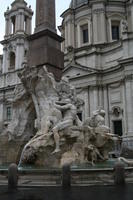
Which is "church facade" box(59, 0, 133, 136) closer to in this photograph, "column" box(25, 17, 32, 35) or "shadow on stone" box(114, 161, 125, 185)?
"column" box(25, 17, 32, 35)

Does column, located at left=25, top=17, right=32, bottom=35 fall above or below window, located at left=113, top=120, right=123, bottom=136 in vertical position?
above

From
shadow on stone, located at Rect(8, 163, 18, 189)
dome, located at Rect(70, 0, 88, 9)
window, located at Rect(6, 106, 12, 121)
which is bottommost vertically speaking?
shadow on stone, located at Rect(8, 163, 18, 189)

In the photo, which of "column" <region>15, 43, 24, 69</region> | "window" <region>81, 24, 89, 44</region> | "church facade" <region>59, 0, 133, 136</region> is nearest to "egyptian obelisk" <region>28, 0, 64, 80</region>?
"church facade" <region>59, 0, 133, 136</region>

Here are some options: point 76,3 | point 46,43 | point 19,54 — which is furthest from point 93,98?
point 46,43

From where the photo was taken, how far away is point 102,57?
109 feet

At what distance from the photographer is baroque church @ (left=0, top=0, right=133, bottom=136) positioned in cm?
2941

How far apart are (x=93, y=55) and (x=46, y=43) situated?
22226 millimetres

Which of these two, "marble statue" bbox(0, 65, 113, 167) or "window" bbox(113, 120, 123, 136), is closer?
"marble statue" bbox(0, 65, 113, 167)

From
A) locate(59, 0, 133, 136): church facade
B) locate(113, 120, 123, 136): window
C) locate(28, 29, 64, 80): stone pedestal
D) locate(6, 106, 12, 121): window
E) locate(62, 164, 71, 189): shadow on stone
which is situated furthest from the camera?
locate(6, 106, 12, 121): window

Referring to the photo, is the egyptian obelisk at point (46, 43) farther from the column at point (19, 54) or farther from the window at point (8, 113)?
the column at point (19, 54)

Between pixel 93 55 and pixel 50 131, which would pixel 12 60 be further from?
pixel 50 131

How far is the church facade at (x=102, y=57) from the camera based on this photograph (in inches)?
1142

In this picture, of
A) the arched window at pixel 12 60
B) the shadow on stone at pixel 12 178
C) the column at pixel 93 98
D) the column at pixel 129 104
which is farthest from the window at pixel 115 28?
the shadow on stone at pixel 12 178

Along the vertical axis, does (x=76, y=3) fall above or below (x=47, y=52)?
above
